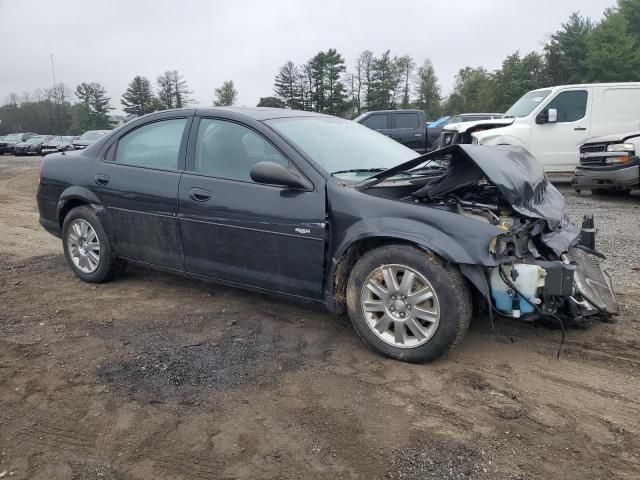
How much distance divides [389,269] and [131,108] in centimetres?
7586

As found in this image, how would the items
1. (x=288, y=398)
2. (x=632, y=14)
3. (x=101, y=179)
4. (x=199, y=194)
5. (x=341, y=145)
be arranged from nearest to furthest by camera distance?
(x=288, y=398) → (x=199, y=194) → (x=341, y=145) → (x=101, y=179) → (x=632, y=14)

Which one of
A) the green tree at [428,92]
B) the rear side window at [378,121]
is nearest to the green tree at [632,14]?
the green tree at [428,92]

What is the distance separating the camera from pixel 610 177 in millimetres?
9117

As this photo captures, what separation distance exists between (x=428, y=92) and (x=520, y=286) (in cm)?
7350

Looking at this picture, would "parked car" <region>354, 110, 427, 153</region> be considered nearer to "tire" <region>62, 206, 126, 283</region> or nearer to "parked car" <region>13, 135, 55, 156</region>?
"tire" <region>62, 206, 126, 283</region>

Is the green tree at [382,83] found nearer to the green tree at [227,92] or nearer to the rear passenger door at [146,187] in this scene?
the green tree at [227,92]

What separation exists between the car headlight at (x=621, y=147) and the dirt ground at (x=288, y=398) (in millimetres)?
5596

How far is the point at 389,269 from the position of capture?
3.32m

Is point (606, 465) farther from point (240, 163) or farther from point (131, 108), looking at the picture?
point (131, 108)

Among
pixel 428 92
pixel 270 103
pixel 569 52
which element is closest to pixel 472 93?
pixel 428 92

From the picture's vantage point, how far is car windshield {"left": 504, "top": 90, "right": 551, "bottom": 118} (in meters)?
11.2

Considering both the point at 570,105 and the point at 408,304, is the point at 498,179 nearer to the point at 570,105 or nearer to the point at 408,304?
the point at 408,304

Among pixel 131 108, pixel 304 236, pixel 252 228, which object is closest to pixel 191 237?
pixel 252 228

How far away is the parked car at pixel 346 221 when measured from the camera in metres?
3.21
